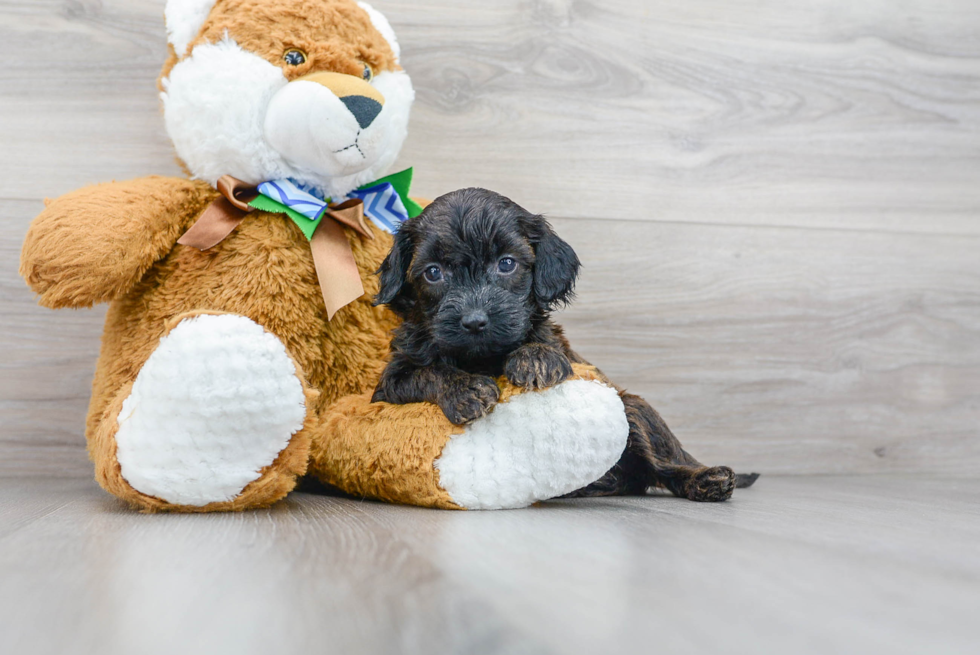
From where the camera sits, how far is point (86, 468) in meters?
1.69

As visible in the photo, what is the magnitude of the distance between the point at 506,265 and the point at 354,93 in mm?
422

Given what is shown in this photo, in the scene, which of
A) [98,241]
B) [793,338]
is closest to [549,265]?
[98,241]

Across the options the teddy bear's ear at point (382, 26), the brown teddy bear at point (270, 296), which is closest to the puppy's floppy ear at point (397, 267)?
the brown teddy bear at point (270, 296)

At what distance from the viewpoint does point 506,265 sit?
3.99 ft

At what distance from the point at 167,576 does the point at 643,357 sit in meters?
1.35

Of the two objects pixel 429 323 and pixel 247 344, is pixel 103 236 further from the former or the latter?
pixel 429 323

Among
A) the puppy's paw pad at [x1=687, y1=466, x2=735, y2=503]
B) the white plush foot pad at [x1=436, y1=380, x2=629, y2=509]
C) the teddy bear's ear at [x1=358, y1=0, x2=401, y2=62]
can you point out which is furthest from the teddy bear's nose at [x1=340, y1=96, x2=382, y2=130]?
the puppy's paw pad at [x1=687, y1=466, x2=735, y2=503]

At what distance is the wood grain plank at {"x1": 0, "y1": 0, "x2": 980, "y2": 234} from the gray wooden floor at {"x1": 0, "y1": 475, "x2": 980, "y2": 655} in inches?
37.3

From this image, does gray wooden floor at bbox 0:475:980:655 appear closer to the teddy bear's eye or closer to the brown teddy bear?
the brown teddy bear

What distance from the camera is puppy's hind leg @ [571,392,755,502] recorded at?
1340mm

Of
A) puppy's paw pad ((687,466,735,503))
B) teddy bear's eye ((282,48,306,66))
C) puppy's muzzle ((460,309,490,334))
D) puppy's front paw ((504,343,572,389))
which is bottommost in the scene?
puppy's paw pad ((687,466,735,503))

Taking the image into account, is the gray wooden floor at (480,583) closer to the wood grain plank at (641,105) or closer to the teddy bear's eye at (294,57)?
the teddy bear's eye at (294,57)

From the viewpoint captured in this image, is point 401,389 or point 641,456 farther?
point 641,456

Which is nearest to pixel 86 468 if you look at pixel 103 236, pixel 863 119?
pixel 103 236
